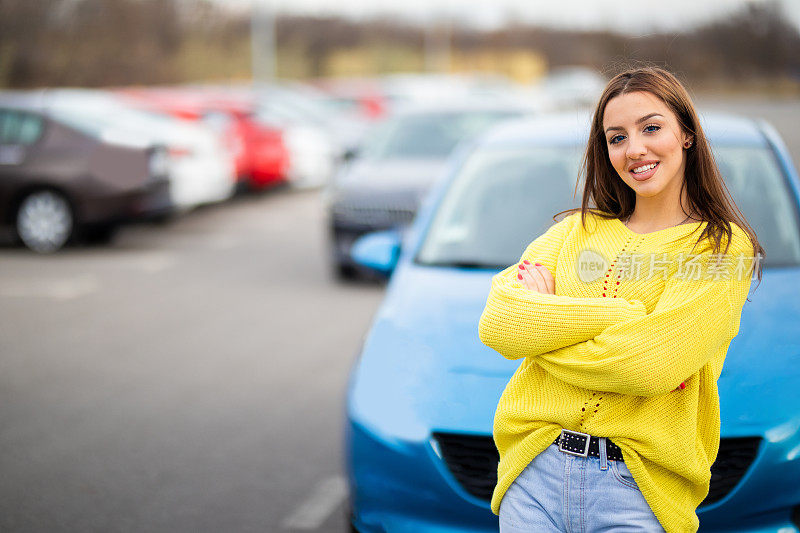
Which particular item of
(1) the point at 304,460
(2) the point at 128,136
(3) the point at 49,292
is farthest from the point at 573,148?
(2) the point at 128,136

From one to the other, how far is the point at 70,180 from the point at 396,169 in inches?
156

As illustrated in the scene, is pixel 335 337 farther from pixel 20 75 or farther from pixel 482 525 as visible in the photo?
pixel 20 75

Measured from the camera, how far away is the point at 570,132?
13.6 feet

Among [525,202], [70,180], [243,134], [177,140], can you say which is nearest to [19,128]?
[70,180]

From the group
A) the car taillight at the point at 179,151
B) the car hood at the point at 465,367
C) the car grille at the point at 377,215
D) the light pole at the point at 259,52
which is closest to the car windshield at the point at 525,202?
the car hood at the point at 465,367

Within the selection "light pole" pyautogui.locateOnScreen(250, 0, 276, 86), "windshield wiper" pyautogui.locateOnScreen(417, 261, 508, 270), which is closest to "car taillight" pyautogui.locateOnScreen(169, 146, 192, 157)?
"windshield wiper" pyautogui.locateOnScreen(417, 261, 508, 270)

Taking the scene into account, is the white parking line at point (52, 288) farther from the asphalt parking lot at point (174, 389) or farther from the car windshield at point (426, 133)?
the car windshield at point (426, 133)

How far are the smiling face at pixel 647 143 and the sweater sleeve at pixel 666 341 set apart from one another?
20 cm

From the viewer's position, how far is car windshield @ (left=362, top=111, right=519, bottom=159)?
8.81 metres

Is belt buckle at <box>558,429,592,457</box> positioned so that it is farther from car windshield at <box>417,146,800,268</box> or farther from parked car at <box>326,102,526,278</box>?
parked car at <box>326,102,526,278</box>

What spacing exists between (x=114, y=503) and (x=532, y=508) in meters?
2.48

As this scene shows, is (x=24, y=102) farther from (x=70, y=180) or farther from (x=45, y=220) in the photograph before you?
(x=45, y=220)

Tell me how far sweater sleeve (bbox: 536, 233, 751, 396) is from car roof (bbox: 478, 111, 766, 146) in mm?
2170

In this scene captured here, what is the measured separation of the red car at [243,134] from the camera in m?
13.7
